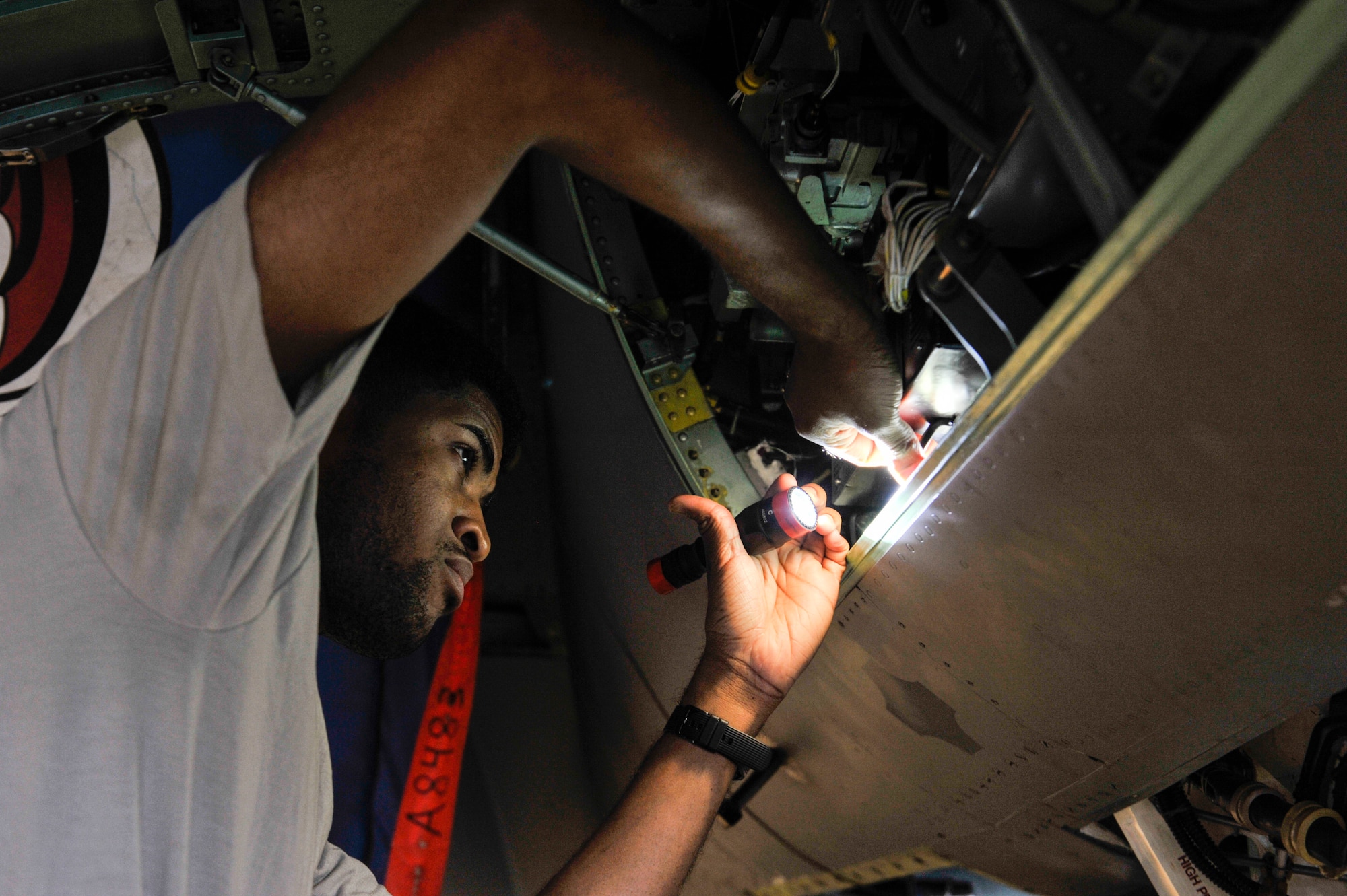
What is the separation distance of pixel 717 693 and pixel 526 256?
739 millimetres

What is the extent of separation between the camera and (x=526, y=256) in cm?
135

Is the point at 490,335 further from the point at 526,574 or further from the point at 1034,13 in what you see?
the point at 1034,13

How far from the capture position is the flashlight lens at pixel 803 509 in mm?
1010

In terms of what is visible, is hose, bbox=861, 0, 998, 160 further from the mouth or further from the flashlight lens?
the mouth

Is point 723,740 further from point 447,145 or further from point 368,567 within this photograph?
point 447,145

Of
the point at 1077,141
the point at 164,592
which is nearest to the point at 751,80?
the point at 1077,141

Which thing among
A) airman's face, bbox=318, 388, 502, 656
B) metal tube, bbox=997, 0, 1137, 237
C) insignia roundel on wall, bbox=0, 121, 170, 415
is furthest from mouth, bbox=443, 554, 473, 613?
insignia roundel on wall, bbox=0, 121, 170, 415

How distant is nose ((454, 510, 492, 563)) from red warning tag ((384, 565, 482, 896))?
1152 millimetres

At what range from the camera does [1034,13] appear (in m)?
0.59

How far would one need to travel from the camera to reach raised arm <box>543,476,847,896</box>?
1025mm

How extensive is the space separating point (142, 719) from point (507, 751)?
198cm

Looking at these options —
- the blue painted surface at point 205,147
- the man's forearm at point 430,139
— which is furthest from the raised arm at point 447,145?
the blue painted surface at point 205,147

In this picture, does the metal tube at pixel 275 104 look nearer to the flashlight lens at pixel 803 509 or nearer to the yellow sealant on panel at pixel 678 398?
the yellow sealant on panel at pixel 678 398

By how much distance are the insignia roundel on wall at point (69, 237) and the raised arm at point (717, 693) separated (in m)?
1.67
